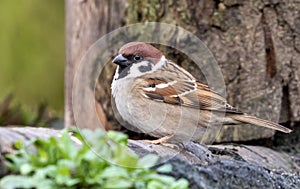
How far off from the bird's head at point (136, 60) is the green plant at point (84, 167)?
3.75 ft

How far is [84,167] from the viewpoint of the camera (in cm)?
210

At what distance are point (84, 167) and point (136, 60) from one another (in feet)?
4.41

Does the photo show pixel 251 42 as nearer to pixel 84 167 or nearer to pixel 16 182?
pixel 84 167

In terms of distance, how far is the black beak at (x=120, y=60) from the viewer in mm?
3338

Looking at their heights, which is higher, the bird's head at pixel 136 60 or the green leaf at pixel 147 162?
the bird's head at pixel 136 60

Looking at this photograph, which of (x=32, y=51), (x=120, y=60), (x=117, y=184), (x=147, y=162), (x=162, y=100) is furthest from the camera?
(x=32, y=51)

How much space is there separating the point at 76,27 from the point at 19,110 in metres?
0.76

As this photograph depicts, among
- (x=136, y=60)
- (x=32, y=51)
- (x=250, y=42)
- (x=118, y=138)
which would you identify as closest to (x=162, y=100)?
(x=136, y=60)

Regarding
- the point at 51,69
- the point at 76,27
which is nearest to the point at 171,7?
the point at 76,27

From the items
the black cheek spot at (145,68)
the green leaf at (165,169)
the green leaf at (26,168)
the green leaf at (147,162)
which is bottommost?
the green leaf at (165,169)

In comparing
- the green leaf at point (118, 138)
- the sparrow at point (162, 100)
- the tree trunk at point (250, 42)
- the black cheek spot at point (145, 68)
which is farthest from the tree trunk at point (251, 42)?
the green leaf at point (118, 138)

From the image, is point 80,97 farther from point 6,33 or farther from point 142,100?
point 6,33

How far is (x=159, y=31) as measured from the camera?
4023mm

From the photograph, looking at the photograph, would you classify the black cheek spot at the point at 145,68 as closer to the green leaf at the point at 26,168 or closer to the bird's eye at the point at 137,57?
the bird's eye at the point at 137,57
